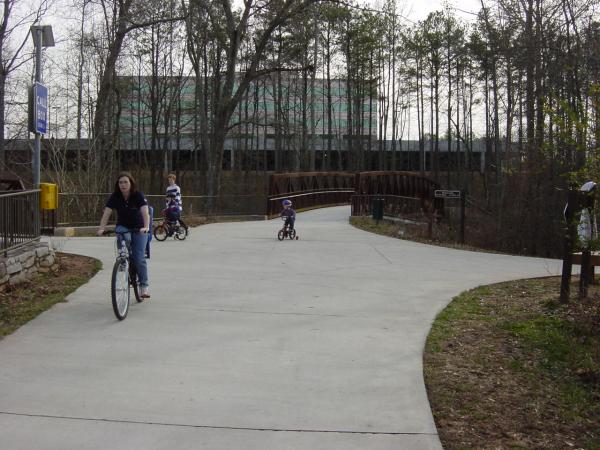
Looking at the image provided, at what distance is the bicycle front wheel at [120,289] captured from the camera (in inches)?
261

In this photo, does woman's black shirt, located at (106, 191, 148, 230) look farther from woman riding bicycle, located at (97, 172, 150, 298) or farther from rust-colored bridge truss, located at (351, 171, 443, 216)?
rust-colored bridge truss, located at (351, 171, 443, 216)

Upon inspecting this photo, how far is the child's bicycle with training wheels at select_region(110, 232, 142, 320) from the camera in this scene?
21.9ft

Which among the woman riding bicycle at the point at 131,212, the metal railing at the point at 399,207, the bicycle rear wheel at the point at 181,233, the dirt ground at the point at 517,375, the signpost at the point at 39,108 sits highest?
the signpost at the point at 39,108

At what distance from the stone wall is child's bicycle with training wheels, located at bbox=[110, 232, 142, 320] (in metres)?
1.49

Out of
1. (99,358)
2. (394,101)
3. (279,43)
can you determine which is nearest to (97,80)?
(279,43)

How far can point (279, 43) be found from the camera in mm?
42250

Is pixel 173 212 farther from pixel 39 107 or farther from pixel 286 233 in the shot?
pixel 39 107

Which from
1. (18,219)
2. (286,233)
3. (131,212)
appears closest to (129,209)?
(131,212)

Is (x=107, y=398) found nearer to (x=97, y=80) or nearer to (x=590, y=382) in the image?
(x=590, y=382)

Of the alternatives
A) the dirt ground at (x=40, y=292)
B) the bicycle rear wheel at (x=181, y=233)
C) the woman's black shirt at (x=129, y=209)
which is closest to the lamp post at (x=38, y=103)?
the dirt ground at (x=40, y=292)

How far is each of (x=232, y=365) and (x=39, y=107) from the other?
6241 mm

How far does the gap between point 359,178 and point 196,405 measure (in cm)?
2545

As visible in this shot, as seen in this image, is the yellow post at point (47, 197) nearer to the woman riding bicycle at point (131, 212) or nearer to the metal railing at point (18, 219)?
the metal railing at point (18, 219)

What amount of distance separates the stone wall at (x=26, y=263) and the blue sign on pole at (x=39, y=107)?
1.76 m
